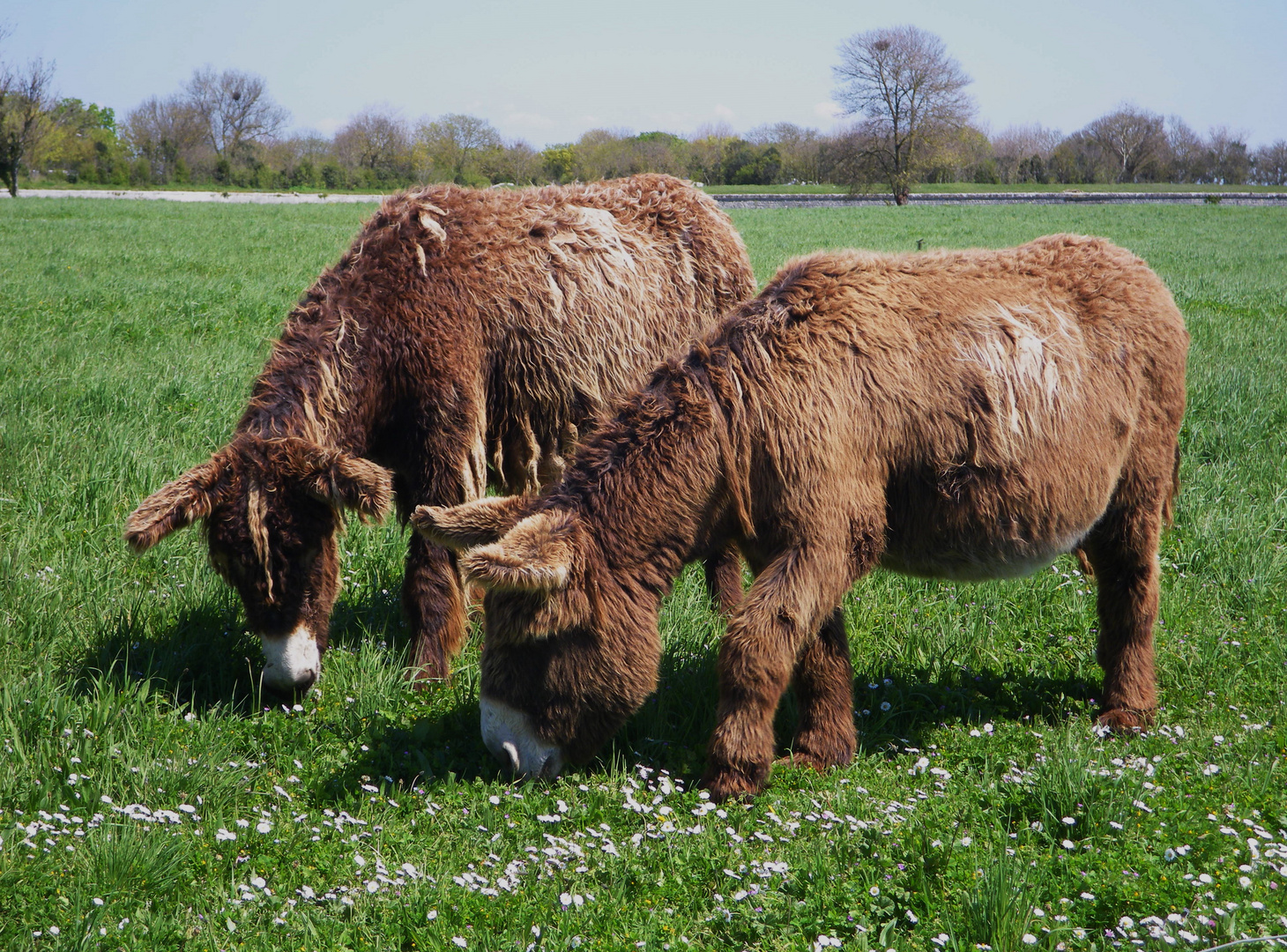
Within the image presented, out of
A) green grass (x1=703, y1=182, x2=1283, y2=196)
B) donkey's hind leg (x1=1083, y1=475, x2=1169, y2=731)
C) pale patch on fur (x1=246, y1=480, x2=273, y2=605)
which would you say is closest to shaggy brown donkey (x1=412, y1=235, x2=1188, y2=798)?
donkey's hind leg (x1=1083, y1=475, x2=1169, y2=731)

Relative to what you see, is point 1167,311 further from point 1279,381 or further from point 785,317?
point 1279,381

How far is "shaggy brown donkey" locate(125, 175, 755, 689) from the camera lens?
13.1ft

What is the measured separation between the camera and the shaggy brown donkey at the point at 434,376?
3.98m

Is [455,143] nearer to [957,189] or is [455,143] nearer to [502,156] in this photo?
[502,156]

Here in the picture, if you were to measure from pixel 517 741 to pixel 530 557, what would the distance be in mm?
827

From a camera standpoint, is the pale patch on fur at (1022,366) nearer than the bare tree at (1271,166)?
Yes

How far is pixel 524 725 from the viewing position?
358 cm

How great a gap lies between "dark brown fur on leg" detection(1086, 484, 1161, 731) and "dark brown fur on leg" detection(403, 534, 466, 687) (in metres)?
3.14

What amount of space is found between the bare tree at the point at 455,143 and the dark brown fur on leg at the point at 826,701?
79.6m

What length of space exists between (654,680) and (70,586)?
10.5 ft

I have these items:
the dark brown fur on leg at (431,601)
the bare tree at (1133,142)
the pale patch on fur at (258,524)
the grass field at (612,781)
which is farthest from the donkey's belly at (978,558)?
the bare tree at (1133,142)

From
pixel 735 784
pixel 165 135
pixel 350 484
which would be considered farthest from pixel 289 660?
pixel 165 135

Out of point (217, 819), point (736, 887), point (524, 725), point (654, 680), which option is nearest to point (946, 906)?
point (736, 887)

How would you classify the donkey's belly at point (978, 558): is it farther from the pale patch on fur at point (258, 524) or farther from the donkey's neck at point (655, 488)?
the pale patch on fur at point (258, 524)
